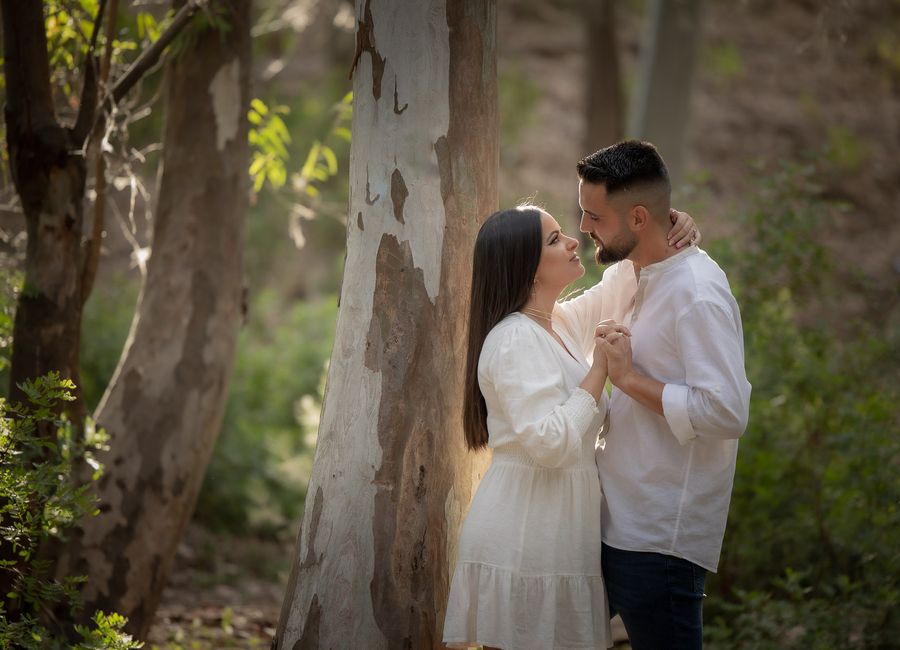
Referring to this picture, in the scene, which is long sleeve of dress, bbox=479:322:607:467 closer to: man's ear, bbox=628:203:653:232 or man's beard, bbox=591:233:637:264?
man's beard, bbox=591:233:637:264

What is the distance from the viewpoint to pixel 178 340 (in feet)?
14.1

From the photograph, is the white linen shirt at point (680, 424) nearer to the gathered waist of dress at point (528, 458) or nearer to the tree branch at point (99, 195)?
the gathered waist of dress at point (528, 458)

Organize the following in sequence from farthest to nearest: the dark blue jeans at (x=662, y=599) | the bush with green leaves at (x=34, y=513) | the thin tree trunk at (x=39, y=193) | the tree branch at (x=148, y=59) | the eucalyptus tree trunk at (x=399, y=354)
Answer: the tree branch at (x=148, y=59) → the thin tree trunk at (x=39, y=193) → the eucalyptus tree trunk at (x=399, y=354) → the bush with green leaves at (x=34, y=513) → the dark blue jeans at (x=662, y=599)

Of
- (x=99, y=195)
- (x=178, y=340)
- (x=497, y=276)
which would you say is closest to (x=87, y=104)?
(x=99, y=195)

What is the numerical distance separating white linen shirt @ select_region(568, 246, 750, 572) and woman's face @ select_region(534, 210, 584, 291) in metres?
0.24

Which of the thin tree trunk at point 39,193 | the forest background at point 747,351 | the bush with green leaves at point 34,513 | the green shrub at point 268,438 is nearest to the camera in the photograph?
the bush with green leaves at point 34,513

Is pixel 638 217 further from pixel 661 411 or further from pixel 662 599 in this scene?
pixel 662 599

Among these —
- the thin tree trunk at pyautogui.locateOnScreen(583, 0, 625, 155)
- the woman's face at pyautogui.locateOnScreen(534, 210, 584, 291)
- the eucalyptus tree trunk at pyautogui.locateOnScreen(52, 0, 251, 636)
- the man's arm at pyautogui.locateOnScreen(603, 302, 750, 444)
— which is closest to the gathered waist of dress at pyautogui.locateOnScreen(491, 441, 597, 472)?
the man's arm at pyautogui.locateOnScreen(603, 302, 750, 444)

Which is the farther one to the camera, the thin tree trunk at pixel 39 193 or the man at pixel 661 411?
the thin tree trunk at pixel 39 193

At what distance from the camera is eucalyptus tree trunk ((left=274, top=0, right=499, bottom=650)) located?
9.45 ft

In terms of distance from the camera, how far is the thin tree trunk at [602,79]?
1020 centimetres

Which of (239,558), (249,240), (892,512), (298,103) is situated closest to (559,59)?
(298,103)

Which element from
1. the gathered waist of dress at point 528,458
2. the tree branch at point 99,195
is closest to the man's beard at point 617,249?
the gathered waist of dress at point 528,458

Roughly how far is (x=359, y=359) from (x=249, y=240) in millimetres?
9951
